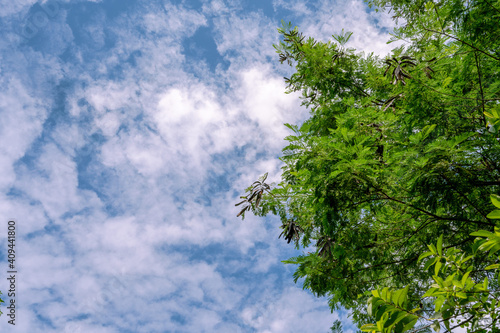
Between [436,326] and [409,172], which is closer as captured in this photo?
[436,326]

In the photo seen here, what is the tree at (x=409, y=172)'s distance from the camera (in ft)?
12.2

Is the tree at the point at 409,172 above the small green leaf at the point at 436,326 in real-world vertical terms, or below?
above

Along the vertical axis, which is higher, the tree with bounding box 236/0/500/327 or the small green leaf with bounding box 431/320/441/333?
the tree with bounding box 236/0/500/327

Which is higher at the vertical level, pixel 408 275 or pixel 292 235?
pixel 292 235

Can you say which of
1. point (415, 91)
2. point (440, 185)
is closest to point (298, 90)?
point (415, 91)

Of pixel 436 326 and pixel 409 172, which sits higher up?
pixel 409 172

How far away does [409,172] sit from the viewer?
357 cm

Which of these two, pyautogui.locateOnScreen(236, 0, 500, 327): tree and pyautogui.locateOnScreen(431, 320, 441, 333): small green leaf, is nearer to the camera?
pyautogui.locateOnScreen(431, 320, 441, 333): small green leaf

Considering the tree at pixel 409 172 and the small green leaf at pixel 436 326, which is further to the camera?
the tree at pixel 409 172

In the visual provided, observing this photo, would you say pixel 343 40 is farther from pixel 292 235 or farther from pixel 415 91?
pixel 292 235

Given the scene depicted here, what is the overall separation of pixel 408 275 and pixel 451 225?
1.48 metres

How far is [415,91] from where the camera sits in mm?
Result: 4461

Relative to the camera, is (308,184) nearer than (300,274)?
Yes

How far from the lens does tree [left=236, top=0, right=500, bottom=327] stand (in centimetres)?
372
